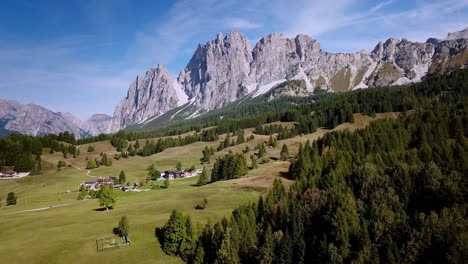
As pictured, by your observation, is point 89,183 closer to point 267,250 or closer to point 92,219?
point 92,219

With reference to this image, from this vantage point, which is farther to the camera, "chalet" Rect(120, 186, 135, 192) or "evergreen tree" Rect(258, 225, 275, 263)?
"chalet" Rect(120, 186, 135, 192)

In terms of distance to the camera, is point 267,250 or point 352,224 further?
point 352,224

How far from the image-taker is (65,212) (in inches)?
3984

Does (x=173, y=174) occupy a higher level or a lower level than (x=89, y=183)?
lower

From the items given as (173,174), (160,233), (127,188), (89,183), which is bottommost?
(160,233)

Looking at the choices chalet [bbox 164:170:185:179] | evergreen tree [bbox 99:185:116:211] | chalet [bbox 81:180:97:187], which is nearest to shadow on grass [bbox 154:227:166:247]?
evergreen tree [bbox 99:185:116:211]

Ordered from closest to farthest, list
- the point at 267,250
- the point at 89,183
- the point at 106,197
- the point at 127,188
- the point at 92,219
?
the point at 267,250 → the point at 92,219 → the point at 106,197 → the point at 127,188 → the point at 89,183

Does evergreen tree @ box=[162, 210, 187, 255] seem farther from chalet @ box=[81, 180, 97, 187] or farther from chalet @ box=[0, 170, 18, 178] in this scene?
chalet @ box=[0, 170, 18, 178]

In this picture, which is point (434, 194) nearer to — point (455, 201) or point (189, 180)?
point (455, 201)

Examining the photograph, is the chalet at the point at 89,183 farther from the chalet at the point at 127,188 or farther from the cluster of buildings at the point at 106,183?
the chalet at the point at 127,188

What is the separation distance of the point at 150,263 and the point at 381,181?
55103mm

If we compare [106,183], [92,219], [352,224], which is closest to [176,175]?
[106,183]

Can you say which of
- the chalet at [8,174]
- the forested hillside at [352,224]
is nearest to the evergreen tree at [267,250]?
the forested hillside at [352,224]

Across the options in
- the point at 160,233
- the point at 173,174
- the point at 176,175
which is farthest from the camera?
the point at 173,174
